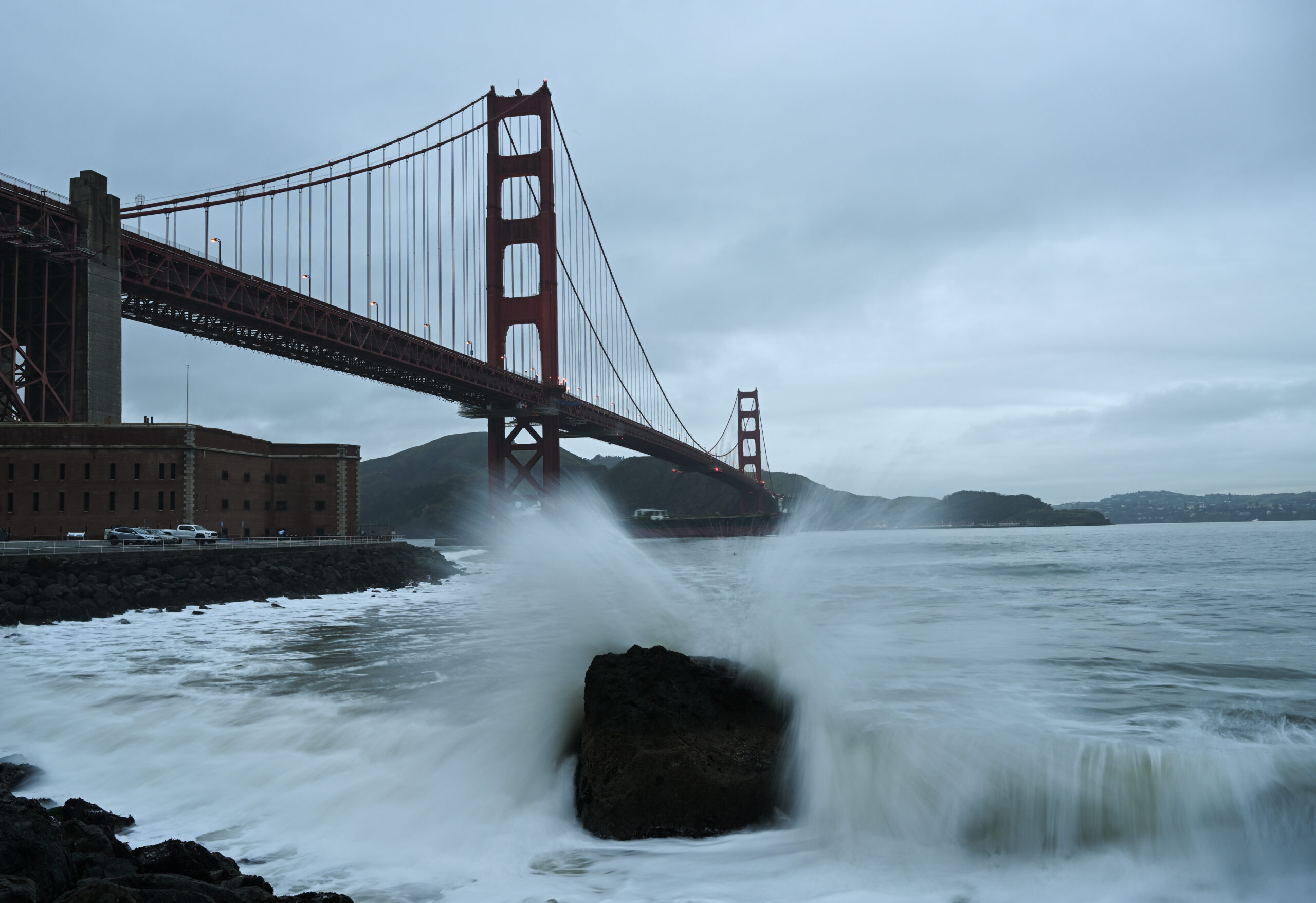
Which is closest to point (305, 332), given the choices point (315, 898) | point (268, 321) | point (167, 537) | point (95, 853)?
point (268, 321)

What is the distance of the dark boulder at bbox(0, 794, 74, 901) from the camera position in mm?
2789

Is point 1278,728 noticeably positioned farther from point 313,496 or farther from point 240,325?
point 313,496

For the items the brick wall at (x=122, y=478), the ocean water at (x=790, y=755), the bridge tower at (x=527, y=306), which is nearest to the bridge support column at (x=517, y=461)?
the bridge tower at (x=527, y=306)

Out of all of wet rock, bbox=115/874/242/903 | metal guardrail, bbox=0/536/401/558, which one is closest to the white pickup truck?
metal guardrail, bbox=0/536/401/558

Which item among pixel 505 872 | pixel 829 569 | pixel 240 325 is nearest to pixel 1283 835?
pixel 505 872

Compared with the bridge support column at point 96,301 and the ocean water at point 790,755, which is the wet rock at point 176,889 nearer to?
the ocean water at point 790,755

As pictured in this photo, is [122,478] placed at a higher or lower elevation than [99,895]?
higher

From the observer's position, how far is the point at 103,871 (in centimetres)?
310

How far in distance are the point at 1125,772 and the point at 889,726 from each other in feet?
4.26

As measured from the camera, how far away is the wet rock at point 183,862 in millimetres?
3234

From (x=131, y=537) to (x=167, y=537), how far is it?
1.21m

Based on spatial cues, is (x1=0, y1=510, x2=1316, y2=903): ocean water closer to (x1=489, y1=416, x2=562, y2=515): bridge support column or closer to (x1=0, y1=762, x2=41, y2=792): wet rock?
(x1=0, y1=762, x2=41, y2=792): wet rock

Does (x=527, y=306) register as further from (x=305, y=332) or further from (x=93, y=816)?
(x=93, y=816)

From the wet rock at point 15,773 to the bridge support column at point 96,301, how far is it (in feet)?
59.4
